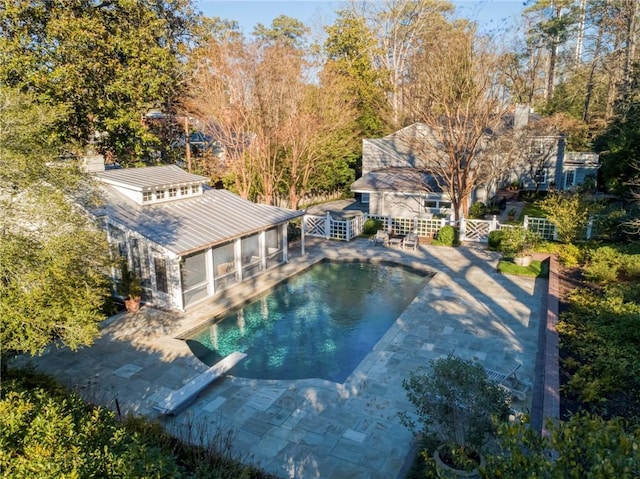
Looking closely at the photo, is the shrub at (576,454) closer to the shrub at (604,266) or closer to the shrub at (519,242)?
the shrub at (604,266)

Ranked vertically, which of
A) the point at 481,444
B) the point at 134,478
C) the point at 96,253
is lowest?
the point at 481,444

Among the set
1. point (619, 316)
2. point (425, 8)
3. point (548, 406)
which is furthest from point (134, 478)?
point (425, 8)

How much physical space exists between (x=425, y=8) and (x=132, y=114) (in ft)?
112

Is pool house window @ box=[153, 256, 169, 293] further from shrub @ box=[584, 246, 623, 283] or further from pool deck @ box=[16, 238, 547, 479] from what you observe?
shrub @ box=[584, 246, 623, 283]

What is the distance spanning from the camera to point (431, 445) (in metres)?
6.67

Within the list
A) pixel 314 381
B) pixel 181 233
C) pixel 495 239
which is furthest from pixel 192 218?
pixel 495 239

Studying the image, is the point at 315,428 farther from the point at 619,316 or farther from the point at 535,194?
the point at 535,194

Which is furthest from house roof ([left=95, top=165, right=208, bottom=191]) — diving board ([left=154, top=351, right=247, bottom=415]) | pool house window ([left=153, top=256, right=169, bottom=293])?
diving board ([left=154, top=351, right=247, bottom=415])

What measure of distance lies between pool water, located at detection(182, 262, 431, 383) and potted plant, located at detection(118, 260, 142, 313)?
240cm

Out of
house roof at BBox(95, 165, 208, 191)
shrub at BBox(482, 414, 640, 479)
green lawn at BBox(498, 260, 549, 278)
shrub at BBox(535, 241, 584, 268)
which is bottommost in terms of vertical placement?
green lawn at BBox(498, 260, 549, 278)

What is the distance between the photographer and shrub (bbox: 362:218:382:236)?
76.8ft

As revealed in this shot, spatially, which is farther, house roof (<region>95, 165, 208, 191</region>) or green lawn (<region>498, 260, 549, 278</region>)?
green lawn (<region>498, 260, 549, 278</region>)

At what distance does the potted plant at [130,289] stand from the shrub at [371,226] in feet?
42.8

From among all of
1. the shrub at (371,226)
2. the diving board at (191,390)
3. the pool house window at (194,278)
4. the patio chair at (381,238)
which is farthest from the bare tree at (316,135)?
the diving board at (191,390)
